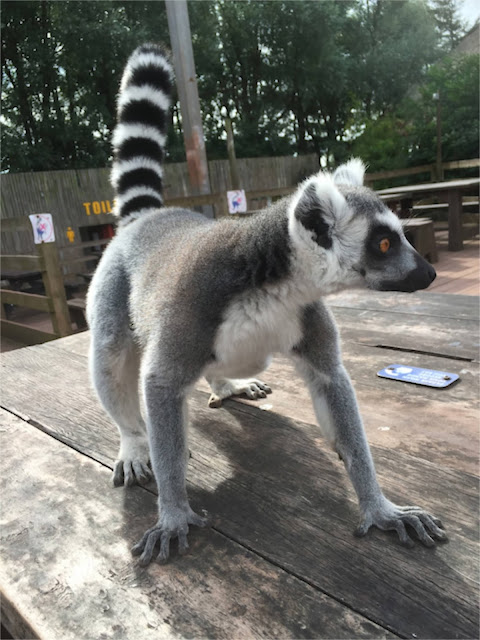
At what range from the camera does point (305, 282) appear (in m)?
1.43

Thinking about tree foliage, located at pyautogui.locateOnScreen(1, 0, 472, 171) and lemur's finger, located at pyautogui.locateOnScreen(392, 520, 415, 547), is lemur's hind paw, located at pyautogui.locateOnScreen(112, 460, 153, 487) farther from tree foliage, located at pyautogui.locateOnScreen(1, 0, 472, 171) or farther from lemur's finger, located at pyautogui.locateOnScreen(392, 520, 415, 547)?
tree foliage, located at pyautogui.locateOnScreen(1, 0, 472, 171)

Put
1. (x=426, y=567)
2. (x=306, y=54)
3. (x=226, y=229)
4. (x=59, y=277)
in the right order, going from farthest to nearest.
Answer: (x=306, y=54) → (x=59, y=277) → (x=226, y=229) → (x=426, y=567)

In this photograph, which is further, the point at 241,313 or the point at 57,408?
the point at 57,408

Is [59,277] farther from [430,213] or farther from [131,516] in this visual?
[430,213]

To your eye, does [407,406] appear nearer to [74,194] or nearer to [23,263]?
[23,263]

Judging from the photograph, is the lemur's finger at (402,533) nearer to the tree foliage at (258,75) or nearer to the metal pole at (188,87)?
the metal pole at (188,87)

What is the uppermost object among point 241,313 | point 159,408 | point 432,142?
point 432,142

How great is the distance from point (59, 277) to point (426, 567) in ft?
13.8

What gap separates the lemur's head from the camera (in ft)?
4.62

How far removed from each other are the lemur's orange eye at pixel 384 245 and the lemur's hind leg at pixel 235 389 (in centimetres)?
98

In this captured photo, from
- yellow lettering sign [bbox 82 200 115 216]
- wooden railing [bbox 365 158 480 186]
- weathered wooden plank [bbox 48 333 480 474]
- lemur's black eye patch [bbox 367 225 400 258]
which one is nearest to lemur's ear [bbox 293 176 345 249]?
lemur's black eye patch [bbox 367 225 400 258]

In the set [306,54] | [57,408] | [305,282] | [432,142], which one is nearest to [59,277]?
[57,408]

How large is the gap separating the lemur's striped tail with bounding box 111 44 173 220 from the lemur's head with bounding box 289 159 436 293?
4.07 ft

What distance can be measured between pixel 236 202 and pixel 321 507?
4634mm
